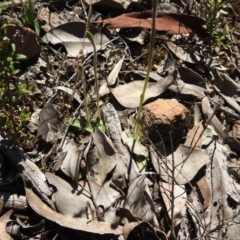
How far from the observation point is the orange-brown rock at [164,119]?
2488mm

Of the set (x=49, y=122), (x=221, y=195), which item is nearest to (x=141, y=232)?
(x=221, y=195)

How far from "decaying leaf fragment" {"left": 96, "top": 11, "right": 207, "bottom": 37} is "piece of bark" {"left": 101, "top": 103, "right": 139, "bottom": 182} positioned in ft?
1.79

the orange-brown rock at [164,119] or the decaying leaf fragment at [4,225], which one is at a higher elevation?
the orange-brown rock at [164,119]

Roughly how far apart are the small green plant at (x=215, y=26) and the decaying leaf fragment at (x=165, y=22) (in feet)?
0.20

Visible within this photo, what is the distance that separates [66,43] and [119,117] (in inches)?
21.3

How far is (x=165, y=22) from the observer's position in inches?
118

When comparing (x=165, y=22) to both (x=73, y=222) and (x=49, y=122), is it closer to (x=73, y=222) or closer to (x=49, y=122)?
(x=49, y=122)

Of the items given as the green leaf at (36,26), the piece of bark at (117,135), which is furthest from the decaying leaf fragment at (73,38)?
the piece of bark at (117,135)

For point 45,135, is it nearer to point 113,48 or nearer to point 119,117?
point 119,117

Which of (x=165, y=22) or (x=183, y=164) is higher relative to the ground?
(x=165, y=22)

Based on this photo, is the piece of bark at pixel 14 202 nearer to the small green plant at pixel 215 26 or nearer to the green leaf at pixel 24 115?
the green leaf at pixel 24 115

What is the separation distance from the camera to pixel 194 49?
2967 millimetres

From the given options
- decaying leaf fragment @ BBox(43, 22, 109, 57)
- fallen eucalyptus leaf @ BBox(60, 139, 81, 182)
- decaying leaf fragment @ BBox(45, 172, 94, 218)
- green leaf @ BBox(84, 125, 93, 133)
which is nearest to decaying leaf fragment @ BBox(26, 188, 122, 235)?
decaying leaf fragment @ BBox(45, 172, 94, 218)

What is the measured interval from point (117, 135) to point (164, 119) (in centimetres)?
24
